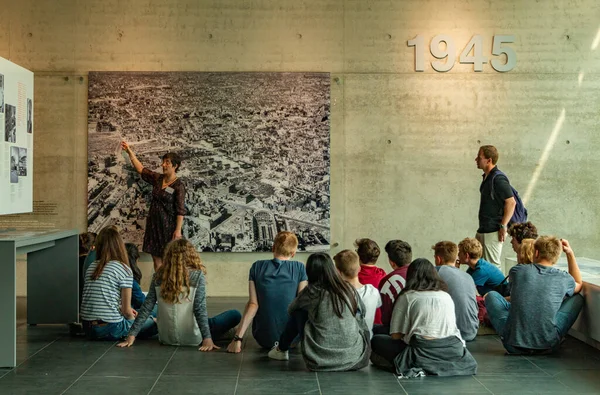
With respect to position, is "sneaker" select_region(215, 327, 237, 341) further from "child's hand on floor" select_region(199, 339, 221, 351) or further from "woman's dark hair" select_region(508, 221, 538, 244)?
"woman's dark hair" select_region(508, 221, 538, 244)

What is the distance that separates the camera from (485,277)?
23.9 feet

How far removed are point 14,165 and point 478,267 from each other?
169 inches

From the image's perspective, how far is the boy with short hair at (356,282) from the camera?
19.5 feet

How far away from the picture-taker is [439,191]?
964 cm

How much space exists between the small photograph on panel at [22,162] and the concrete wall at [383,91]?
6.14 feet

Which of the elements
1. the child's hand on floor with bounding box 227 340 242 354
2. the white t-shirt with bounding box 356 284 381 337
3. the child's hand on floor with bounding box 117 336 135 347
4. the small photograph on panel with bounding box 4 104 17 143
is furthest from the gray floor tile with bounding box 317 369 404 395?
the small photograph on panel with bounding box 4 104 17 143

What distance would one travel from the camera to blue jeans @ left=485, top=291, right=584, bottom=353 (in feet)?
20.4

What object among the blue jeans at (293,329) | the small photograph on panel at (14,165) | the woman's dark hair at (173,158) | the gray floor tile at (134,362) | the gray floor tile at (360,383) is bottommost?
the gray floor tile at (360,383)

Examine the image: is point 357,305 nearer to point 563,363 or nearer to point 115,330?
point 563,363

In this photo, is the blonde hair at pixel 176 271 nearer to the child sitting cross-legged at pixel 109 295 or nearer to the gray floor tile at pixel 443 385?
the child sitting cross-legged at pixel 109 295

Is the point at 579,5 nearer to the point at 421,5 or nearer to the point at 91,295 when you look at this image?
the point at 421,5

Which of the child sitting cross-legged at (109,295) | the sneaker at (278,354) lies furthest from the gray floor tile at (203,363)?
the child sitting cross-legged at (109,295)

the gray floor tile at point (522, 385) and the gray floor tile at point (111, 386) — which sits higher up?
the gray floor tile at point (111, 386)

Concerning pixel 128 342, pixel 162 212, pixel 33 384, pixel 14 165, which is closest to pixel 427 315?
pixel 128 342
